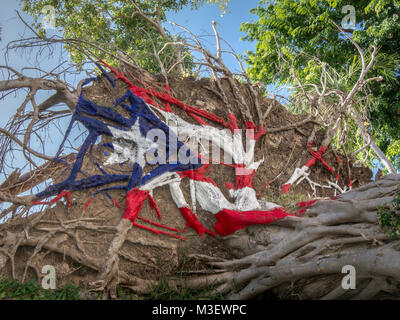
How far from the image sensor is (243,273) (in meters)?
2.97

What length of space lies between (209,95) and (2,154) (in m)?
2.61

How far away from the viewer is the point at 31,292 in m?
2.79

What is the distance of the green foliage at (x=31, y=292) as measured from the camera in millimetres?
2707

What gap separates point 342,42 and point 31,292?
10.4 m

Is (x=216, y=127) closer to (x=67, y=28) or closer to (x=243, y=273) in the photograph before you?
(x=243, y=273)

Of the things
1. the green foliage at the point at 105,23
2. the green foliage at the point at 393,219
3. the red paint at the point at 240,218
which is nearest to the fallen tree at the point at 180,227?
the red paint at the point at 240,218

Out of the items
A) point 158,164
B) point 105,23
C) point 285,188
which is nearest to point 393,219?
point 285,188

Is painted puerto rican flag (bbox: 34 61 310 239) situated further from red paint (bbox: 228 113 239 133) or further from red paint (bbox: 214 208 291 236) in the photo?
red paint (bbox: 228 113 239 133)

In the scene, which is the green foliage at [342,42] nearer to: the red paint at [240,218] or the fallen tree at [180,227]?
the fallen tree at [180,227]

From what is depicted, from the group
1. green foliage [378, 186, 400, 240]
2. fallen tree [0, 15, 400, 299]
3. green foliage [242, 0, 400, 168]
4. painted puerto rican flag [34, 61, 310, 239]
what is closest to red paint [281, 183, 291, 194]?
fallen tree [0, 15, 400, 299]

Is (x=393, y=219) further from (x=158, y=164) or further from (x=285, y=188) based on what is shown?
(x=158, y=164)

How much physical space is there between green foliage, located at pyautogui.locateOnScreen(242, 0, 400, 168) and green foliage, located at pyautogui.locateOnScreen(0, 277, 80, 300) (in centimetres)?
700

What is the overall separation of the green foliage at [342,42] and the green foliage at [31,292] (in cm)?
700
